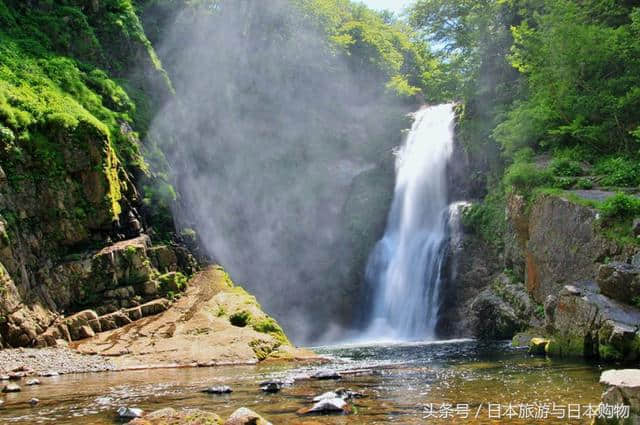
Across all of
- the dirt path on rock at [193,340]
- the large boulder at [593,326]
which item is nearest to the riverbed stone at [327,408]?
the large boulder at [593,326]

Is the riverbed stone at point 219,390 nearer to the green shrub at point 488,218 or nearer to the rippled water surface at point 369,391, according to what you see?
the rippled water surface at point 369,391

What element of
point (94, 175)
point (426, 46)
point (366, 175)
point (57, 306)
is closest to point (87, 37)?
point (94, 175)

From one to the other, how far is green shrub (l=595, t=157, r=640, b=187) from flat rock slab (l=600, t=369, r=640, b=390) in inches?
603

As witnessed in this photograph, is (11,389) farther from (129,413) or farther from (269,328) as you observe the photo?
(269,328)

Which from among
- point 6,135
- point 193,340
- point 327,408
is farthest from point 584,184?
point 6,135

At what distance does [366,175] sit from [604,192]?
67.5 feet

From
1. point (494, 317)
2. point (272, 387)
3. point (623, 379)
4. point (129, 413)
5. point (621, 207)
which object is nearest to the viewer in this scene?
point (623, 379)

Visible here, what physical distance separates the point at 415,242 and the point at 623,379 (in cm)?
2528

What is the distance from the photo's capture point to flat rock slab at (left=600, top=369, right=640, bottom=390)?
19.5 feet

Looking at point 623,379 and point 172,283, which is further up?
point 172,283

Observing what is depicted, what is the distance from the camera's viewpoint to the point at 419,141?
37156mm

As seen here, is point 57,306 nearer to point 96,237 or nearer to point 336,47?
point 96,237

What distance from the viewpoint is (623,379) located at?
6.18 meters

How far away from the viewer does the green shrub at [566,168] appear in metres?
22.1
